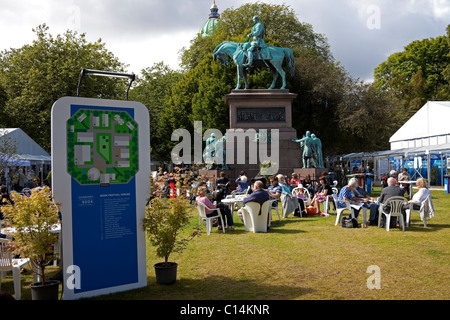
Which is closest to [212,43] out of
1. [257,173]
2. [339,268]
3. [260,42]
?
[260,42]

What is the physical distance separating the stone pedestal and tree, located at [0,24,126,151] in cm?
1394

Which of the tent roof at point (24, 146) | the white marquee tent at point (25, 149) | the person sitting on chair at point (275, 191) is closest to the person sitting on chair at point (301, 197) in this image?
the person sitting on chair at point (275, 191)

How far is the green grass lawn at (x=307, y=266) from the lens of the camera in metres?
5.54

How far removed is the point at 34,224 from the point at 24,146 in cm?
2148

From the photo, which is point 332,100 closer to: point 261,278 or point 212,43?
point 212,43

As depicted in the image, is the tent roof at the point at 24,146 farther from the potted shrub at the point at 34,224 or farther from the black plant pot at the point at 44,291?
the black plant pot at the point at 44,291

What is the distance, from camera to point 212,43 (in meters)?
36.9

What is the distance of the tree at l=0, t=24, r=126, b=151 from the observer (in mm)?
29969

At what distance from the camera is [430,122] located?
3194cm

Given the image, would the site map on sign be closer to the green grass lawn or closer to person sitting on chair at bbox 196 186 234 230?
the green grass lawn

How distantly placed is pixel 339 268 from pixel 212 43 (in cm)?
3266

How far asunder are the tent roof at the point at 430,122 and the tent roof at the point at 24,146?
27.3 metres

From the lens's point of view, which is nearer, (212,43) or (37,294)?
(37,294)

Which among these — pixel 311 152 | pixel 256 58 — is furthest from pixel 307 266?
pixel 256 58
